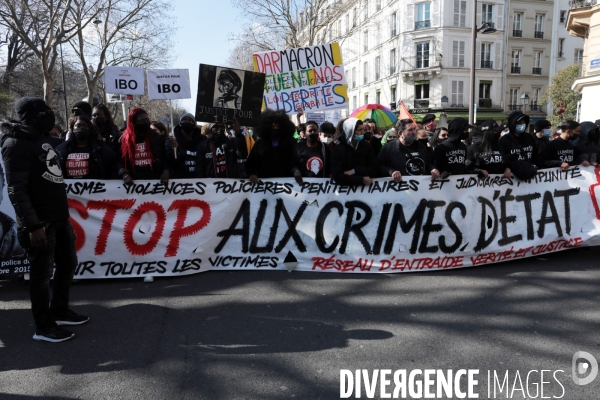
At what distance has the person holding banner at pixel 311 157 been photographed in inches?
230

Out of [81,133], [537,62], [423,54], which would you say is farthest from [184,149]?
[537,62]

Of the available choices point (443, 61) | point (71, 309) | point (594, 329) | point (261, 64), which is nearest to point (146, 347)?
point (71, 309)

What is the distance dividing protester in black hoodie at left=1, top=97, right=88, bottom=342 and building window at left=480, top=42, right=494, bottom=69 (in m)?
41.9

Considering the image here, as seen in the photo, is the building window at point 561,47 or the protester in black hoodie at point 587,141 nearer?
the protester in black hoodie at point 587,141

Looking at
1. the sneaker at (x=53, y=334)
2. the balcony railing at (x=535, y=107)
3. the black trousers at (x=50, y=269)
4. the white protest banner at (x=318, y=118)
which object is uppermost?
the balcony railing at (x=535, y=107)

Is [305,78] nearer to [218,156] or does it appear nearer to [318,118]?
[318,118]

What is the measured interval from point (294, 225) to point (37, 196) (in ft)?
9.22

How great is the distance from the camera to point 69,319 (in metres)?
3.95

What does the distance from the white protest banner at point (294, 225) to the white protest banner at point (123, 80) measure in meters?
5.12

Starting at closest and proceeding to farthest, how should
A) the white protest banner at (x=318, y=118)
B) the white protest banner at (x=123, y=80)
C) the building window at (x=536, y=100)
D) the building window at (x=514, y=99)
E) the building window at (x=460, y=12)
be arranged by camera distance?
the white protest banner at (x=123, y=80) → the white protest banner at (x=318, y=118) → the building window at (x=460, y=12) → the building window at (x=514, y=99) → the building window at (x=536, y=100)

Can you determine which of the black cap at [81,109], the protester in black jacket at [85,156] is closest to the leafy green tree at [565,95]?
the black cap at [81,109]

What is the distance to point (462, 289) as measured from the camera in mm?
4734

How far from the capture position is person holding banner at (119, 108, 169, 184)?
546 cm

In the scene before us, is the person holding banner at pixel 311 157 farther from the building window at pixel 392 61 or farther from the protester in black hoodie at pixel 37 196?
the building window at pixel 392 61
